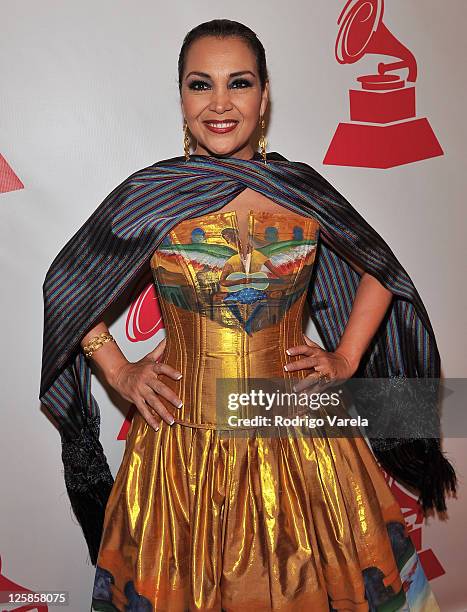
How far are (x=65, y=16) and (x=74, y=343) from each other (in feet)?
2.55

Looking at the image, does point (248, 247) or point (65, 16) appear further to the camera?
point (65, 16)

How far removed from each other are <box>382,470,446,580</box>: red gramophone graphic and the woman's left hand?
611 mm

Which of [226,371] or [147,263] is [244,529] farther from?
[147,263]

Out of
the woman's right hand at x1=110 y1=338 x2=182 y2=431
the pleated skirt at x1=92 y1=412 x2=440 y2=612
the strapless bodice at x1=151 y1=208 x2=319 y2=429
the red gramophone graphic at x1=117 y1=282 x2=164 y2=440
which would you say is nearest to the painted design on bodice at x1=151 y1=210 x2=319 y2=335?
the strapless bodice at x1=151 y1=208 x2=319 y2=429

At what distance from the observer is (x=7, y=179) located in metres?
1.72

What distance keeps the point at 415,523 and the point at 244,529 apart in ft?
2.98

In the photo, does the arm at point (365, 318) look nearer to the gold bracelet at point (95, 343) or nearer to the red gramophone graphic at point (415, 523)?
the gold bracelet at point (95, 343)

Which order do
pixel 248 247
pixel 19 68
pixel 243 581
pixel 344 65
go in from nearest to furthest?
pixel 243 581, pixel 248 247, pixel 19 68, pixel 344 65

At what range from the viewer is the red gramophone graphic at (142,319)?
6.09ft

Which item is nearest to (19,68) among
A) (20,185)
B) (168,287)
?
(20,185)

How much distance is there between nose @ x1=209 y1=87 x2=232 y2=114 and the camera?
143 centimetres

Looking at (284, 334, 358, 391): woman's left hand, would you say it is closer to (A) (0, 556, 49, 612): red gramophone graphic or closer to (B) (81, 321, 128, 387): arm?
(B) (81, 321, 128, 387): arm

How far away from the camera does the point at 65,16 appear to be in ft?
5.58

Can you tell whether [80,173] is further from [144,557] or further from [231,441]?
[144,557]
